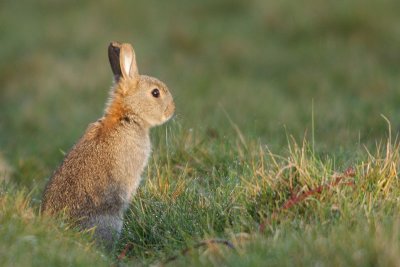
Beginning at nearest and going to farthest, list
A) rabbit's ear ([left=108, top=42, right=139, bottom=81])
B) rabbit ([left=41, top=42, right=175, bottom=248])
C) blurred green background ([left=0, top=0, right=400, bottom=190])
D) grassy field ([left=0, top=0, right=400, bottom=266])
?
grassy field ([left=0, top=0, right=400, bottom=266]) < rabbit ([left=41, top=42, right=175, bottom=248]) < rabbit's ear ([left=108, top=42, right=139, bottom=81]) < blurred green background ([left=0, top=0, right=400, bottom=190])

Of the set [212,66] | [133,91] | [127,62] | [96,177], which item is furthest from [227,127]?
[212,66]

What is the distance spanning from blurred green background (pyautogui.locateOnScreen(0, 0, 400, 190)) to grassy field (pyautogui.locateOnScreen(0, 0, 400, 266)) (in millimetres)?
30

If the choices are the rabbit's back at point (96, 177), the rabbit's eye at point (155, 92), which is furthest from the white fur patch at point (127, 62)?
the rabbit's back at point (96, 177)

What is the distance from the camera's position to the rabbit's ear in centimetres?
666

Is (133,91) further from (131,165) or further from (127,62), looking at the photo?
(131,165)

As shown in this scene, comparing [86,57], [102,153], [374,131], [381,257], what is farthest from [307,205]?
[86,57]

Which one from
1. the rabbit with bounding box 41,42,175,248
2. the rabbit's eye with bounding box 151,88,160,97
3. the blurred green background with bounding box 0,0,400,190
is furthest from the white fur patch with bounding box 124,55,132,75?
the blurred green background with bounding box 0,0,400,190

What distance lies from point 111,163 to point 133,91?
816mm

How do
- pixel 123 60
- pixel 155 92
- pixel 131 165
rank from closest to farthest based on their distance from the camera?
pixel 131 165 → pixel 123 60 → pixel 155 92

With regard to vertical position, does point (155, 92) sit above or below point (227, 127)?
above

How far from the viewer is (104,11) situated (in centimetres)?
1444

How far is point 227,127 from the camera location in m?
8.37

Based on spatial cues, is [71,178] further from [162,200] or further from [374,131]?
[374,131]

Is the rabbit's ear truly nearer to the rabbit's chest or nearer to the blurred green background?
the rabbit's chest
